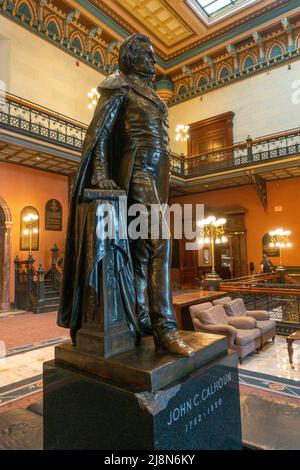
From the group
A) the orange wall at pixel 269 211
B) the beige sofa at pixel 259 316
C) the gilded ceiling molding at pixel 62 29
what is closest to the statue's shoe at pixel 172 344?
the beige sofa at pixel 259 316

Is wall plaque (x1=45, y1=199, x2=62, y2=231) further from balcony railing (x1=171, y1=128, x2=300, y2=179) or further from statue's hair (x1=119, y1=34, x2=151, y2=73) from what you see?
statue's hair (x1=119, y1=34, x2=151, y2=73)

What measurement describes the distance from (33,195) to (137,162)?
30.7ft

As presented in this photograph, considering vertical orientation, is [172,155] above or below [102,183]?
above

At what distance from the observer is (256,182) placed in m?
11.7

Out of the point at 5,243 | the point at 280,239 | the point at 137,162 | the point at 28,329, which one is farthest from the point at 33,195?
the point at 137,162

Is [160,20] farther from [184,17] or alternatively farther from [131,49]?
[131,49]

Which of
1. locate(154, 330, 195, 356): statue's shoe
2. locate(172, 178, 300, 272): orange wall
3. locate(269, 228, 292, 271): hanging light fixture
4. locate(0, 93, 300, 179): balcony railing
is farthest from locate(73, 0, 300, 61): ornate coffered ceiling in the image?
locate(154, 330, 195, 356): statue's shoe

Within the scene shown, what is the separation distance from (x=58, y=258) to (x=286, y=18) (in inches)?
492

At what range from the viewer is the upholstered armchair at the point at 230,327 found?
13.6 feet

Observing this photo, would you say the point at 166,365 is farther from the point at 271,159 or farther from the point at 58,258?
the point at 271,159

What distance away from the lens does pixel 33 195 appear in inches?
402
